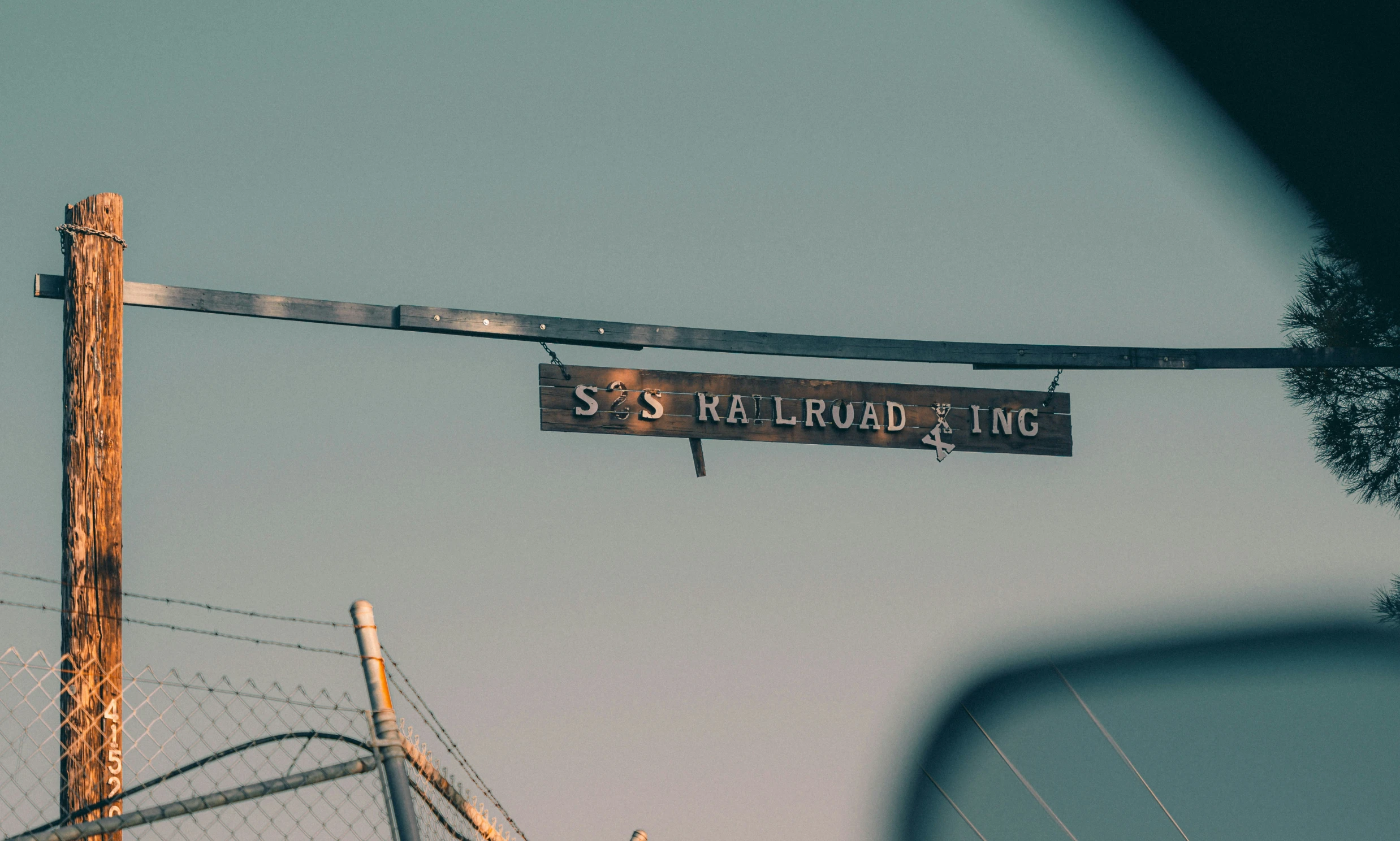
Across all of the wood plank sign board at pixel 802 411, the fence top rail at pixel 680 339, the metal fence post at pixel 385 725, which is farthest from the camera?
the wood plank sign board at pixel 802 411

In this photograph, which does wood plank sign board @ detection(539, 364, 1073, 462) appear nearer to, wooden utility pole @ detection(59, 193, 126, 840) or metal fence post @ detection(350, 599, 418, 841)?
wooden utility pole @ detection(59, 193, 126, 840)

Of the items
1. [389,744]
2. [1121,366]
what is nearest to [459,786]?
[389,744]

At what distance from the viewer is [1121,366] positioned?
924 centimetres

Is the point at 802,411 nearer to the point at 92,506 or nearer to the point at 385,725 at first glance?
the point at 92,506

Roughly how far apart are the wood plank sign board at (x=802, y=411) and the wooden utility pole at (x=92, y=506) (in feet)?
8.15

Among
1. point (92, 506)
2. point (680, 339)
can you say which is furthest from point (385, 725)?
point (680, 339)

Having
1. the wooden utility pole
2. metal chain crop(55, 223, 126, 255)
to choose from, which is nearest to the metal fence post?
the wooden utility pole

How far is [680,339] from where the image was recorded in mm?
8172

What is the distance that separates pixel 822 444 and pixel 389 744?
190 inches

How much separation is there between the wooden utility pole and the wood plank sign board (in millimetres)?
2485

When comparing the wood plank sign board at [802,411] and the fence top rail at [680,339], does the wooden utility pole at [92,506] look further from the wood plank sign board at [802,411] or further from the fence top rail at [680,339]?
the wood plank sign board at [802,411]

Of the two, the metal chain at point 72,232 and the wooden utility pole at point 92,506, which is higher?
the metal chain at point 72,232

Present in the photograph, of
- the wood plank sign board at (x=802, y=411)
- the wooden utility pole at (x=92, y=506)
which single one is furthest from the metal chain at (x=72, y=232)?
the wood plank sign board at (x=802, y=411)

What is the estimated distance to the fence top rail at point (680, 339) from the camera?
6941mm
